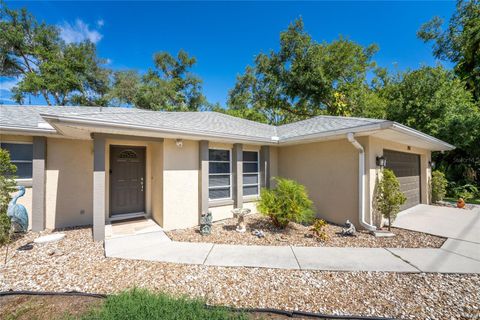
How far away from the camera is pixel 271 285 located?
3.23m

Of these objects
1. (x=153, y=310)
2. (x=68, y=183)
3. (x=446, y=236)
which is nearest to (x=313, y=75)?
(x=446, y=236)

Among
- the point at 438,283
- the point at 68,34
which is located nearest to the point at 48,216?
the point at 438,283

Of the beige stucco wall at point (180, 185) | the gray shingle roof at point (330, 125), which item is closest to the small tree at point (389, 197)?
the gray shingle roof at point (330, 125)

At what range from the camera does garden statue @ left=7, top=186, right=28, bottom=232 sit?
16.9 feet

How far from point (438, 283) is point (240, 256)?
339 cm

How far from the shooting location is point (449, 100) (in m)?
12.0

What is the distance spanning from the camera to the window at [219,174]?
6.95 meters

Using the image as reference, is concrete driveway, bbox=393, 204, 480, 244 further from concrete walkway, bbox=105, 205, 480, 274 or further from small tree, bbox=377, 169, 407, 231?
small tree, bbox=377, 169, 407, 231

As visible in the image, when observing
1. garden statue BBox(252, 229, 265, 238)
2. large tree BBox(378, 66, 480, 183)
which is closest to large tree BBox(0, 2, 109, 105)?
garden statue BBox(252, 229, 265, 238)

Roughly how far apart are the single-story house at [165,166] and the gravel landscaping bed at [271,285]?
1.57 metres

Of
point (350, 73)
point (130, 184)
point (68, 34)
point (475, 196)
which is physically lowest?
point (475, 196)

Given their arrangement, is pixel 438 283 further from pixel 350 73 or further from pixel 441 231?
pixel 350 73

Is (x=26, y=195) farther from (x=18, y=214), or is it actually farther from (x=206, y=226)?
(x=206, y=226)

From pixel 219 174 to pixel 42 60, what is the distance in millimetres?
19999
